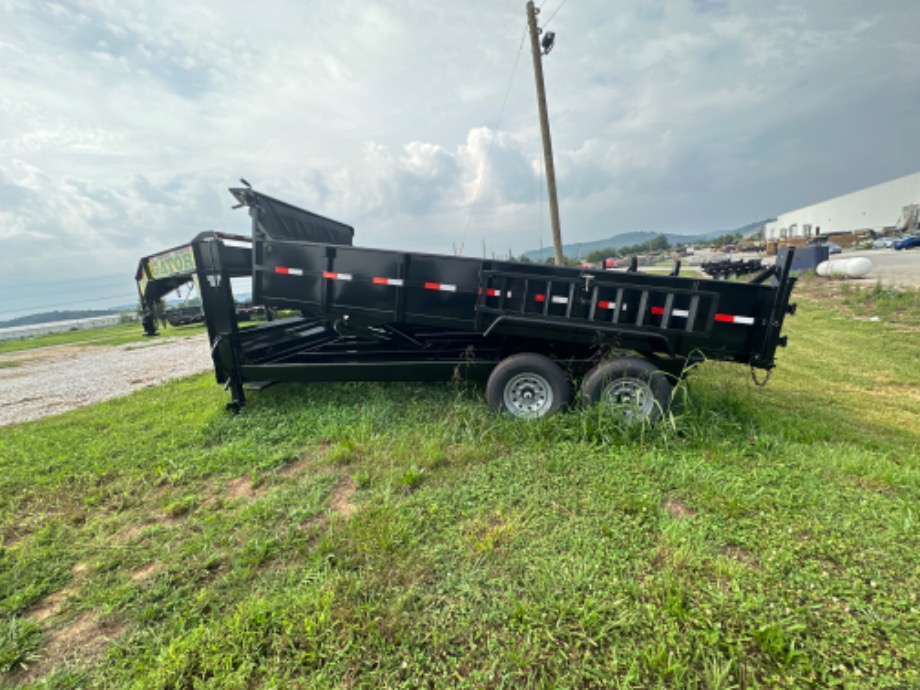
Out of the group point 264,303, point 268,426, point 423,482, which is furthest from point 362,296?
point 423,482

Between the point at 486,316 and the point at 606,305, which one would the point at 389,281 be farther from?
the point at 606,305

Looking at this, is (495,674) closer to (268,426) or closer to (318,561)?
(318,561)

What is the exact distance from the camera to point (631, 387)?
3803 millimetres

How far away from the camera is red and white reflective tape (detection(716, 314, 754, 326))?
12.1ft

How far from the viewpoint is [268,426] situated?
4.25m

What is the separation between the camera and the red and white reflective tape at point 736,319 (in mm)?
3684

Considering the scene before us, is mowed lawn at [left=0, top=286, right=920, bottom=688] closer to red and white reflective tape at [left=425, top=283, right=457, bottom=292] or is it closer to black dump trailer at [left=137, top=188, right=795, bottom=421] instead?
black dump trailer at [left=137, top=188, right=795, bottom=421]

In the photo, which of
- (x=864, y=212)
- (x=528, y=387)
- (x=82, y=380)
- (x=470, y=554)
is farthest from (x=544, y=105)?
(x=864, y=212)

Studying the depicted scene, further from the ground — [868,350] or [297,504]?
[868,350]

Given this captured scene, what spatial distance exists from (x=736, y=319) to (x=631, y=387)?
1156 millimetres

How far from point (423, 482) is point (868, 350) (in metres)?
9.20

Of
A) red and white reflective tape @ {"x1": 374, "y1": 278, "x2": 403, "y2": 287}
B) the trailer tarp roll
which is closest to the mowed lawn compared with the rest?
red and white reflective tape @ {"x1": 374, "y1": 278, "x2": 403, "y2": 287}

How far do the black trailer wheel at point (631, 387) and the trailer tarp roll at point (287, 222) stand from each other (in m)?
3.78

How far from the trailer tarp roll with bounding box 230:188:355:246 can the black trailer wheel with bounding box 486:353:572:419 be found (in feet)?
9.68
